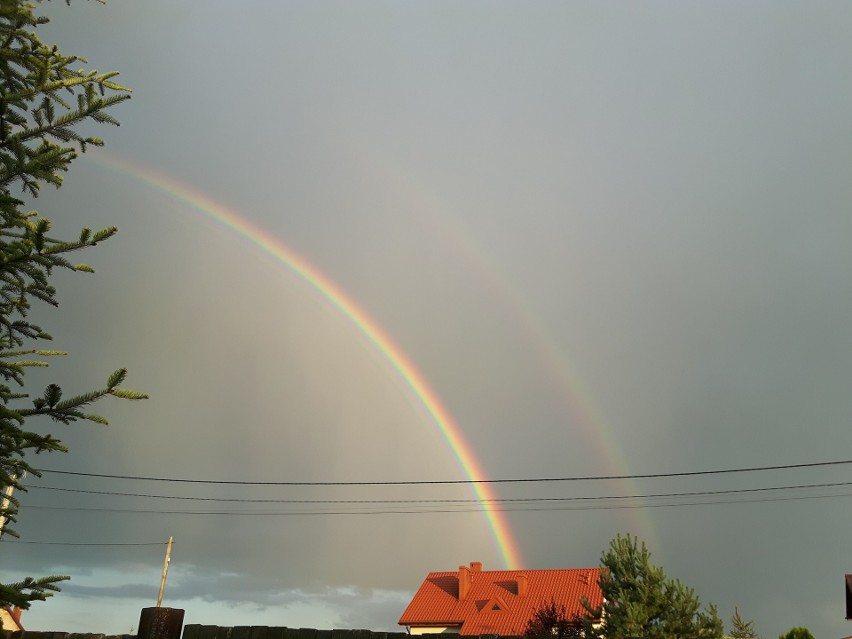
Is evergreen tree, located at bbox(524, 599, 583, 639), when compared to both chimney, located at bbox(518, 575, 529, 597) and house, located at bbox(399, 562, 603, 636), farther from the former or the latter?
chimney, located at bbox(518, 575, 529, 597)

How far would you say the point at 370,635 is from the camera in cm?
1075

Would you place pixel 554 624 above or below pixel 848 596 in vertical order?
below

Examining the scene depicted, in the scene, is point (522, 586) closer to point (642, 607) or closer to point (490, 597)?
point (490, 597)

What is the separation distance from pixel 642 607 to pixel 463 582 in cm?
3612

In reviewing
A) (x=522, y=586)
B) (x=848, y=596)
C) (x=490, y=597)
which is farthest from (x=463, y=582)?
(x=848, y=596)

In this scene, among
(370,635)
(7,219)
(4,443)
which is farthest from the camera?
(370,635)

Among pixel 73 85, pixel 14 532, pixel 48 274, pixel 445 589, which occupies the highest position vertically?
pixel 445 589

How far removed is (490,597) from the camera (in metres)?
47.2

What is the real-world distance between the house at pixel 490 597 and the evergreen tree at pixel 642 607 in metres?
28.4

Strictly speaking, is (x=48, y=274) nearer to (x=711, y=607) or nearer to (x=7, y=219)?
(x=7, y=219)

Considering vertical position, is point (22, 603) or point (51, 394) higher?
point (51, 394)

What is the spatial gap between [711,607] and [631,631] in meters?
1.89

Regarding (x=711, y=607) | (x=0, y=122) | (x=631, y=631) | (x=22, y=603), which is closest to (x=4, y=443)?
(x=22, y=603)

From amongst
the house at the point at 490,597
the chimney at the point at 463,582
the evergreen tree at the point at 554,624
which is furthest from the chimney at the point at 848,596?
the evergreen tree at the point at 554,624
